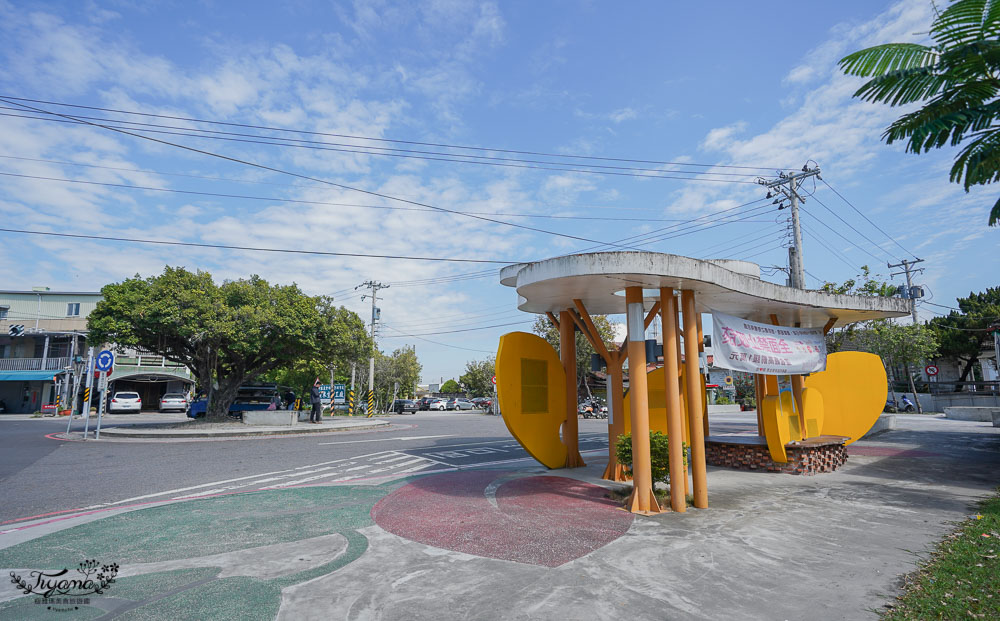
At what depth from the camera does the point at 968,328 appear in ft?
112

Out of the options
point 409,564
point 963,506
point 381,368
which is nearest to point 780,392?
point 963,506

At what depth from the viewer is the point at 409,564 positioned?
4.98m

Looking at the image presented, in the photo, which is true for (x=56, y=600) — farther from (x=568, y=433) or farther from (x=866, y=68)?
(x=866, y=68)

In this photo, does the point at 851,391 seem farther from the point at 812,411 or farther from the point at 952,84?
the point at 952,84

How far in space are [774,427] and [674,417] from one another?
3985 mm

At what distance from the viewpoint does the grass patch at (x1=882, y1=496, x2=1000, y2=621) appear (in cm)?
377

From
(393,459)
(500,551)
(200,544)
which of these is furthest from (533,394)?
(200,544)

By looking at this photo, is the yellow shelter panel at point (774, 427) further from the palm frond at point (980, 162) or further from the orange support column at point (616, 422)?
the palm frond at point (980, 162)

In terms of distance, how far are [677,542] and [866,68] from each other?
17.7 feet

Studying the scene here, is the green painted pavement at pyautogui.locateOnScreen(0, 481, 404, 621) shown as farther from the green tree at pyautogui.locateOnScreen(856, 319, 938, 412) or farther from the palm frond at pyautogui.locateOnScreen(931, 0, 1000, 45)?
the green tree at pyautogui.locateOnScreen(856, 319, 938, 412)

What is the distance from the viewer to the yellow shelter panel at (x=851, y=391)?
1217 centimetres

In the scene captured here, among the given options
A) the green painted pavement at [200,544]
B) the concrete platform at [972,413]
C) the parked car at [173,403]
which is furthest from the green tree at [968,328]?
the parked car at [173,403]

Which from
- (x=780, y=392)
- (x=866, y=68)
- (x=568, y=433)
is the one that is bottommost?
(x=568, y=433)

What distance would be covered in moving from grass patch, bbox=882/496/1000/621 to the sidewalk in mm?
191
